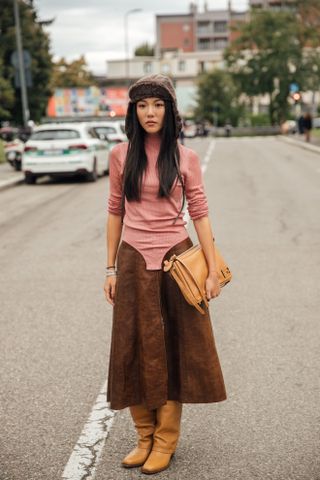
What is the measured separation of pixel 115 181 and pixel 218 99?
84022mm

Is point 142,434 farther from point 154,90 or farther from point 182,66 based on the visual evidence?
point 182,66

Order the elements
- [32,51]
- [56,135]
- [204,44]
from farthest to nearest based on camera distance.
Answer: [204,44], [32,51], [56,135]

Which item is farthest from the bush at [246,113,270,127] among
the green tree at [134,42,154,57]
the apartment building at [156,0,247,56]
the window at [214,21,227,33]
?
the green tree at [134,42,154,57]

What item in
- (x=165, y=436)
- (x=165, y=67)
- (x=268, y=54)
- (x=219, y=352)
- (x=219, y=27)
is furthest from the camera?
(x=219, y=27)

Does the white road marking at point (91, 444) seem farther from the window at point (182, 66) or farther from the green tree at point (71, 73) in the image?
the window at point (182, 66)

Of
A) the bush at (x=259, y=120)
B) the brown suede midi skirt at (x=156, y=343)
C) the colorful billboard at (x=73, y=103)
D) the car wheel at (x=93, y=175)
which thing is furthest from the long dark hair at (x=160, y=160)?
the bush at (x=259, y=120)

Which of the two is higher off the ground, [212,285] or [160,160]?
[160,160]

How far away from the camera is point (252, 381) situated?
4543 millimetres

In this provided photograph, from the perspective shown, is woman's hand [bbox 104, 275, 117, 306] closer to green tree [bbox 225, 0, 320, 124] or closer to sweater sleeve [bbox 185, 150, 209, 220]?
sweater sleeve [bbox 185, 150, 209, 220]

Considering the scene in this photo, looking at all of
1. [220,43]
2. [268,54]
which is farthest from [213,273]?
[220,43]

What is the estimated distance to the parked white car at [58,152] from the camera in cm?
1939

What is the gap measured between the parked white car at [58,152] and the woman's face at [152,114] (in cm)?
1633

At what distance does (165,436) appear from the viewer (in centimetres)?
341

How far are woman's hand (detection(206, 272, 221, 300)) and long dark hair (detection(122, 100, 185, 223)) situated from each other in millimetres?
407
